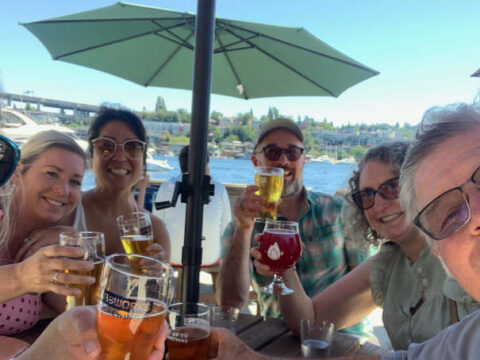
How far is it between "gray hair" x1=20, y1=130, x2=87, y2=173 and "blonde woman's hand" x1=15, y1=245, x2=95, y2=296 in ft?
3.52

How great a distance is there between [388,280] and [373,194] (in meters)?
0.46

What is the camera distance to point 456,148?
1.17 metres

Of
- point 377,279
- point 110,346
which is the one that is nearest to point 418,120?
point 377,279

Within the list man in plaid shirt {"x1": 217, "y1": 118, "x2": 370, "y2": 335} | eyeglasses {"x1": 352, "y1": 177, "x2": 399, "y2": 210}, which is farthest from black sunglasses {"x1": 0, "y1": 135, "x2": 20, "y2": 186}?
eyeglasses {"x1": 352, "y1": 177, "x2": 399, "y2": 210}

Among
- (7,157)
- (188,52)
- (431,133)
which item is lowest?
(7,157)

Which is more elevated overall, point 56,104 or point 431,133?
point 56,104

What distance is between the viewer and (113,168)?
110 inches

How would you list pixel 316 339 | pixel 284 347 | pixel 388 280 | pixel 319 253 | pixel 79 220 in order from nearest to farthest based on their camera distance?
pixel 316 339 < pixel 284 347 < pixel 388 280 < pixel 79 220 < pixel 319 253

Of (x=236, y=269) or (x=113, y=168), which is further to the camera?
(x=113, y=168)

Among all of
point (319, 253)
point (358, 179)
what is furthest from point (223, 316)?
point (319, 253)

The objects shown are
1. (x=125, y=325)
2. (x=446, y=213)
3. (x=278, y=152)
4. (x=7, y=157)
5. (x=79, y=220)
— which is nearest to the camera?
(x=125, y=325)

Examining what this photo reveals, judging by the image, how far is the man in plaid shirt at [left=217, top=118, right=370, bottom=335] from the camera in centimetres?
253

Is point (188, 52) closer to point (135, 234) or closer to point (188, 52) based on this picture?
point (188, 52)

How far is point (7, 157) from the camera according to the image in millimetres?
1412
